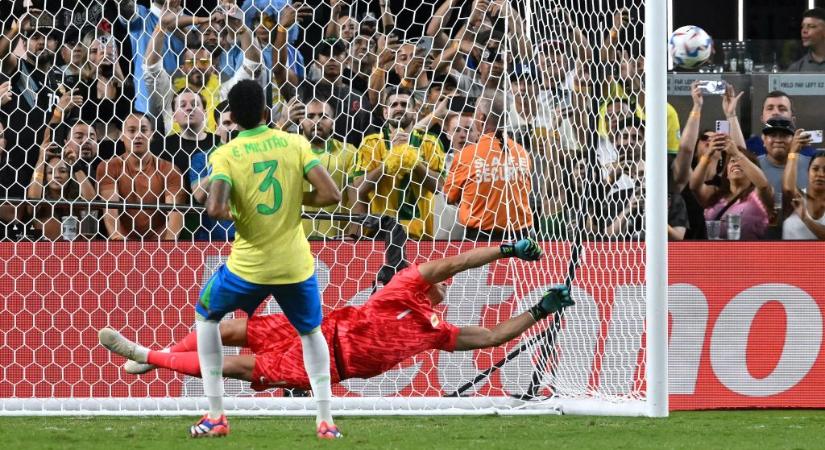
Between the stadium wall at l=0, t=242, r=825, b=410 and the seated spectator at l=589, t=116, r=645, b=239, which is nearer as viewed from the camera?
the seated spectator at l=589, t=116, r=645, b=239

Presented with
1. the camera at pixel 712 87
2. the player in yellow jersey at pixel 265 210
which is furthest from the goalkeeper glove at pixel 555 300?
the camera at pixel 712 87

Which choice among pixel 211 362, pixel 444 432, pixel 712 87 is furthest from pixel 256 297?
pixel 712 87

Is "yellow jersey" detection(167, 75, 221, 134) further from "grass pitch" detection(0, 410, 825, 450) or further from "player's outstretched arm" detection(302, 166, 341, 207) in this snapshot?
"player's outstretched arm" detection(302, 166, 341, 207)

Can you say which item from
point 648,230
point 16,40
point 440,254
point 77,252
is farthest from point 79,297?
point 648,230

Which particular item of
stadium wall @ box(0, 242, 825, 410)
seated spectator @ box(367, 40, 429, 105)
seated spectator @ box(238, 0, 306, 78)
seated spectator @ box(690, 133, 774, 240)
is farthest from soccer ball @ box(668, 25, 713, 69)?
seated spectator @ box(238, 0, 306, 78)

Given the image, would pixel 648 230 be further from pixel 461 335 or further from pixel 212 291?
pixel 212 291

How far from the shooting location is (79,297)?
8352mm

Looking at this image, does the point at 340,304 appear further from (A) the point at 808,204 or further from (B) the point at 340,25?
(A) the point at 808,204

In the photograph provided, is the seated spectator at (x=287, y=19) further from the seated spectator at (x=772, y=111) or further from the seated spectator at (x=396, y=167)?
the seated spectator at (x=772, y=111)

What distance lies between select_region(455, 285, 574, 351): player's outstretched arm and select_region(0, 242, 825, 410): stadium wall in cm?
82

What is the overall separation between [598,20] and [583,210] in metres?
1.13

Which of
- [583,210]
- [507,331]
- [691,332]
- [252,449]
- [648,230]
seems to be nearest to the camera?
[252,449]

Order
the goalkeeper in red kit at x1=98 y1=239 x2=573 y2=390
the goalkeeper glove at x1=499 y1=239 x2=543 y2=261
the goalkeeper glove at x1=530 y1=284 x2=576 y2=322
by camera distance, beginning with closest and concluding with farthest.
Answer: the goalkeeper glove at x1=499 y1=239 x2=543 y2=261 → the goalkeeper glove at x1=530 y1=284 x2=576 y2=322 → the goalkeeper in red kit at x1=98 y1=239 x2=573 y2=390

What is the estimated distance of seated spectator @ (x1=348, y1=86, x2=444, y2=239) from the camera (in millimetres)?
8391
